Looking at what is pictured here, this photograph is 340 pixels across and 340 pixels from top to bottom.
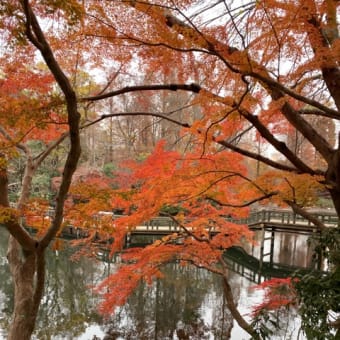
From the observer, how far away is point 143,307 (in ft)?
29.4

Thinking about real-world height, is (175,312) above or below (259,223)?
below

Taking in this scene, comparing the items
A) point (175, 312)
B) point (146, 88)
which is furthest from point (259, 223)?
point (146, 88)

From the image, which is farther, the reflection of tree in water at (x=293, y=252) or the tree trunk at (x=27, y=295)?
the reflection of tree in water at (x=293, y=252)

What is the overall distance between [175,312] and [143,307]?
948 mm

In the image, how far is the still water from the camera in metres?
7.61

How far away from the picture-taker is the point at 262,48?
3.05 meters

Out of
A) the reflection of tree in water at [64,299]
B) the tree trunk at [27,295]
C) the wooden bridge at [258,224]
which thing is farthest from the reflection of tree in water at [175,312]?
the tree trunk at [27,295]

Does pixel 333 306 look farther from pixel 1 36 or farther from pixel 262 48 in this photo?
pixel 1 36

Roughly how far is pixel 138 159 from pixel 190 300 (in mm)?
8674

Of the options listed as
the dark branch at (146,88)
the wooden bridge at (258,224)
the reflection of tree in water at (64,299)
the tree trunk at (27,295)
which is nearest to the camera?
the dark branch at (146,88)

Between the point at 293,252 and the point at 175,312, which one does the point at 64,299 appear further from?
the point at 293,252

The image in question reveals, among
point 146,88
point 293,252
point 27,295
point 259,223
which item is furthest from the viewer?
point 293,252

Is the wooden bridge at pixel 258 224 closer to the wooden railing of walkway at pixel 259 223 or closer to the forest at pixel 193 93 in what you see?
the wooden railing of walkway at pixel 259 223

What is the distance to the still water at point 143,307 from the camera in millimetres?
7605
